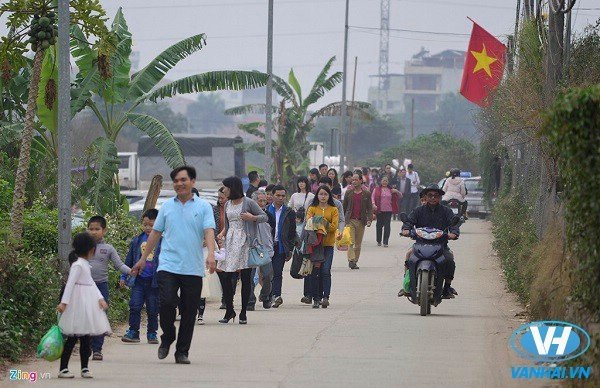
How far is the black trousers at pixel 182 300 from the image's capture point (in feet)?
39.0

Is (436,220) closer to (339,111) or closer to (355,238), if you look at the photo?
(355,238)

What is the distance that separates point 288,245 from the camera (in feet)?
59.1

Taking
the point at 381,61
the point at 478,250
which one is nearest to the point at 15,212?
the point at 478,250

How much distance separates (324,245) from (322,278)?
466mm

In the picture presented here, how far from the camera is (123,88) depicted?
2214cm

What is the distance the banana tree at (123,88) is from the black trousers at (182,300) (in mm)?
8471

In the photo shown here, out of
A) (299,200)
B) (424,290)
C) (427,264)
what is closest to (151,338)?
(424,290)

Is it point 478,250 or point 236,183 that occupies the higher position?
point 236,183

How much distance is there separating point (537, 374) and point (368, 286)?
1049 centimetres

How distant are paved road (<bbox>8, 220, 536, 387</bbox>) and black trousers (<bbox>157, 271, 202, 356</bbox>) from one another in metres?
0.28

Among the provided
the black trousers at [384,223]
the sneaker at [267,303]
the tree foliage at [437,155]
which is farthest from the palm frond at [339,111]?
the sneaker at [267,303]

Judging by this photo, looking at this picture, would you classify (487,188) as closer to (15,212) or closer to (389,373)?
(15,212)

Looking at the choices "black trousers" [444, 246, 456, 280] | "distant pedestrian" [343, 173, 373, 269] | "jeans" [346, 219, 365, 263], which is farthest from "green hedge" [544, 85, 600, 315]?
"distant pedestrian" [343, 173, 373, 269]

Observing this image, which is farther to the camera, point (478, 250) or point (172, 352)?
point (478, 250)
